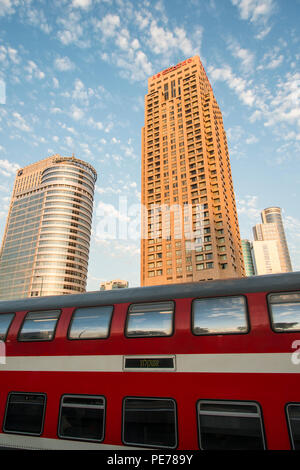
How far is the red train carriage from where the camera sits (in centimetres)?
449

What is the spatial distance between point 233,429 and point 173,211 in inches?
2512

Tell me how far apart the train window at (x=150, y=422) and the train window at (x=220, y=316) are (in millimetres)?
1534

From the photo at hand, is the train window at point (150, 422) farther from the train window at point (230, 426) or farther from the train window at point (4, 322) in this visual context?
the train window at point (4, 322)

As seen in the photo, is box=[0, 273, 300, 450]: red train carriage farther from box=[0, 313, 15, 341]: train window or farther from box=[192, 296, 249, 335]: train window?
box=[0, 313, 15, 341]: train window

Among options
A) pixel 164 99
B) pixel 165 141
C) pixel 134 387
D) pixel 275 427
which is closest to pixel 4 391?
pixel 134 387

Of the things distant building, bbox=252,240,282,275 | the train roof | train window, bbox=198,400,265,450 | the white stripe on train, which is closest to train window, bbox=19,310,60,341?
the train roof

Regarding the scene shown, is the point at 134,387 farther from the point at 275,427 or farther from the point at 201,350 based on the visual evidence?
the point at 275,427

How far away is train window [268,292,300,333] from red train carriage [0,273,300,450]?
18 millimetres

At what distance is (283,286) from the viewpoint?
205 inches

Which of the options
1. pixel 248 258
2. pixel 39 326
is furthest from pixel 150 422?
pixel 248 258

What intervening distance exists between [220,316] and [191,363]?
3.56 feet

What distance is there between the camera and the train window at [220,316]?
5051 mm

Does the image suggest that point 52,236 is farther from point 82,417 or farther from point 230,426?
point 230,426
